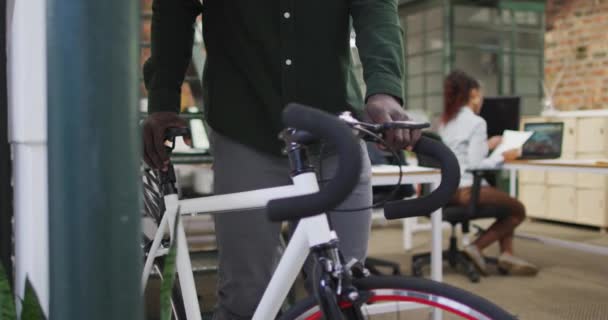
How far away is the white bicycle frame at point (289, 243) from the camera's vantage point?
2.70ft

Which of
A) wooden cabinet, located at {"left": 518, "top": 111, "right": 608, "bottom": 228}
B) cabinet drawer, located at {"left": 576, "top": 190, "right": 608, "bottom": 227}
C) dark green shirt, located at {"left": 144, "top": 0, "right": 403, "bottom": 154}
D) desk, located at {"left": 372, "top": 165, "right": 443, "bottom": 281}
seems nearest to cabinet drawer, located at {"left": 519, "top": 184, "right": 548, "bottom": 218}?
wooden cabinet, located at {"left": 518, "top": 111, "right": 608, "bottom": 228}

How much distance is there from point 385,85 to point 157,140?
472mm

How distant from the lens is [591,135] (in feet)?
17.1

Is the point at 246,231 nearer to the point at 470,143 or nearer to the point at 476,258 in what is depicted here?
the point at 470,143

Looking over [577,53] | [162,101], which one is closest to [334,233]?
[162,101]

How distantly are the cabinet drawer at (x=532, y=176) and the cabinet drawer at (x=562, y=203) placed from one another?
5.5 inches

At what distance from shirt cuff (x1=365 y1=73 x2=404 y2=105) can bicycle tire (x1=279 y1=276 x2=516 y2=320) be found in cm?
36

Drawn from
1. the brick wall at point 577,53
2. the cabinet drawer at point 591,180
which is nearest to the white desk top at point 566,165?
the cabinet drawer at point 591,180

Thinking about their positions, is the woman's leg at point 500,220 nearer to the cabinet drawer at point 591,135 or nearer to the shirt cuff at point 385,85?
the cabinet drawer at point 591,135

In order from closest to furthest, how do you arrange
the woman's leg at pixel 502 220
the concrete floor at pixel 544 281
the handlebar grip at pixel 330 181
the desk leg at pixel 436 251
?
the handlebar grip at pixel 330 181, the desk leg at pixel 436 251, the concrete floor at pixel 544 281, the woman's leg at pixel 502 220

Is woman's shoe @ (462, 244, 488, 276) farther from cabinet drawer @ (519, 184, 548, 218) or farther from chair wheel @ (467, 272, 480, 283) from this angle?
cabinet drawer @ (519, 184, 548, 218)

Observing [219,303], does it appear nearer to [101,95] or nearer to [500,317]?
[500,317]

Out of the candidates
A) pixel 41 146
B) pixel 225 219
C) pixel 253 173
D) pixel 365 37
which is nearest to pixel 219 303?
pixel 225 219

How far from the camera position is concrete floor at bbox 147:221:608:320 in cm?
292
